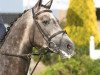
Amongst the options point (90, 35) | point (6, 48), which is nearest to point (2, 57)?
point (6, 48)

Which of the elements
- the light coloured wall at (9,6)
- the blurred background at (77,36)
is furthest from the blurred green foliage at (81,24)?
the light coloured wall at (9,6)

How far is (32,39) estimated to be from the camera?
21.4 feet

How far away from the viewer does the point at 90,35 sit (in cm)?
1844

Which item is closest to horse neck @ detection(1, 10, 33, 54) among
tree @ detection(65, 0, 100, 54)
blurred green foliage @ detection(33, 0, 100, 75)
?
blurred green foliage @ detection(33, 0, 100, 75)

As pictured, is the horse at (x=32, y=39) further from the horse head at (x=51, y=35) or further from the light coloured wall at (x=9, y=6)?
the light coloured wall at (x=9, y=6)

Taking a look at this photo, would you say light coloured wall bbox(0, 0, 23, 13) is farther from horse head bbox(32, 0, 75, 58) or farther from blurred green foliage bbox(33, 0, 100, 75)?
horse head bbox(32, 0, 75, 58)

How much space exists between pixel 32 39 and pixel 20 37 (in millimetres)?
152

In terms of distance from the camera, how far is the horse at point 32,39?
21.3 feet

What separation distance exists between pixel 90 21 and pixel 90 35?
0.89m

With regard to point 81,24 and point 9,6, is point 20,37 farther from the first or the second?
point 9,6

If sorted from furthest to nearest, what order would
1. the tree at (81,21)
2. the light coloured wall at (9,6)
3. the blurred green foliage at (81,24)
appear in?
the light coloured wall at (9,6) → the tree at (81,21) → the blurred green foliage at (81,24)

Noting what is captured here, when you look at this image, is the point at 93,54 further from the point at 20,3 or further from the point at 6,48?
the point at 6,48

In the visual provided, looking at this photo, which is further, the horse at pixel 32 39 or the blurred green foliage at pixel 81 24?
the blurred green foliage at pixel 81 24

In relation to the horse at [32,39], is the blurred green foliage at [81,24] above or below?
above
